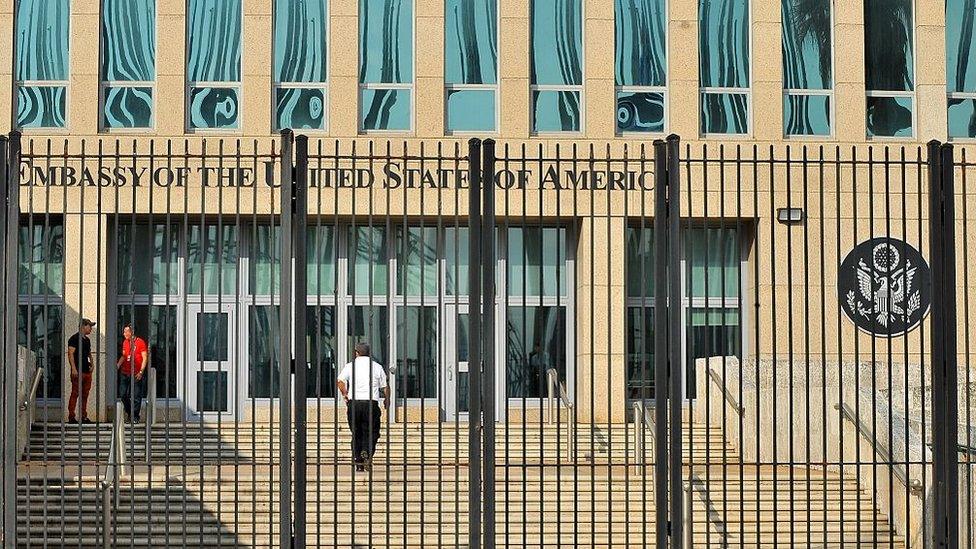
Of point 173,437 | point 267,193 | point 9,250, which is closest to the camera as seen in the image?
point 9,250

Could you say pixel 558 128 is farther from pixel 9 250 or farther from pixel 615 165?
pixel 9 250

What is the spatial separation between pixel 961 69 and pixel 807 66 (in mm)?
2379

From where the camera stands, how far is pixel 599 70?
2183 cm

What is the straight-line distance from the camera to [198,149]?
854 inches

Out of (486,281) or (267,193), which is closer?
(486,281)

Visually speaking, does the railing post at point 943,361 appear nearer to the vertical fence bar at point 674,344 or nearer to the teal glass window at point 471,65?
the vertical fence bar at point 674,344

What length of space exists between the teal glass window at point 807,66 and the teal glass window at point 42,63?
10286 mm

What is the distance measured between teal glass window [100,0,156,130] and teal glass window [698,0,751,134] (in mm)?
7900

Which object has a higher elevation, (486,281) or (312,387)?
(486,281)

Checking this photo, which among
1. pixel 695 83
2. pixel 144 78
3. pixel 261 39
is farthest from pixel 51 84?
pixel 695 83

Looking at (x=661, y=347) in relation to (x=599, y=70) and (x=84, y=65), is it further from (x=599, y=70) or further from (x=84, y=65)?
(x=84, y=65)

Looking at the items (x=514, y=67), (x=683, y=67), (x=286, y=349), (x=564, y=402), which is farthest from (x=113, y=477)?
(x=683, y=67)

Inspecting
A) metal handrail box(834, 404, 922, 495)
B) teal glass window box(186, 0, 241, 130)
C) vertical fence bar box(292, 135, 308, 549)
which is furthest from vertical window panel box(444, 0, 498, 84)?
vertical fence bar box(292, 135, 308, 549)

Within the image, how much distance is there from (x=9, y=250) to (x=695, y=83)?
14.1 meters
